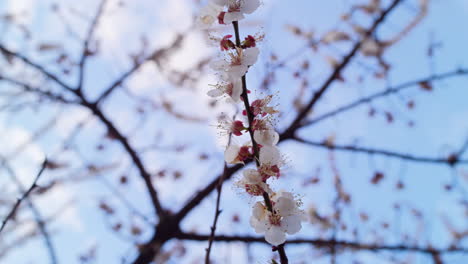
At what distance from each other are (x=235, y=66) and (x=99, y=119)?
267 centimetres

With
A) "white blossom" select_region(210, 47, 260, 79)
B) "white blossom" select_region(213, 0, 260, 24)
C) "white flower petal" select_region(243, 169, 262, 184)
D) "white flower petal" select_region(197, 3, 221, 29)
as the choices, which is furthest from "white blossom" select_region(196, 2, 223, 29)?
"white flower petal" select_region(243, 169, 262, 184)

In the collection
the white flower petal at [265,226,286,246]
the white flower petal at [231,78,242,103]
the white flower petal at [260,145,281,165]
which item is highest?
the white flower petal at [231,78,242,103]

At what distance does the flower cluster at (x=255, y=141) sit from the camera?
4.17ft

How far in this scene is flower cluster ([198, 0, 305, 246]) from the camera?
1272 millimetres

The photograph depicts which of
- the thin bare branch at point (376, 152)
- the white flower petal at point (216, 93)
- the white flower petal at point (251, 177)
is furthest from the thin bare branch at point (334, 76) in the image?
the white flower petal at point (251, 177)

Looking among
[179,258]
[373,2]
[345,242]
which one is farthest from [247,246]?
[373,2]

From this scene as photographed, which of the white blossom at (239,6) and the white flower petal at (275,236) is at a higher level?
the white blossom at (239,6)

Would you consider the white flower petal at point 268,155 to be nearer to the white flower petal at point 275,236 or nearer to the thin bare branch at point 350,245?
the white flower petal at point 275,236

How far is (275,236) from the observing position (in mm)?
1259

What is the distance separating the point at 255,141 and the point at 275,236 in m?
0.35

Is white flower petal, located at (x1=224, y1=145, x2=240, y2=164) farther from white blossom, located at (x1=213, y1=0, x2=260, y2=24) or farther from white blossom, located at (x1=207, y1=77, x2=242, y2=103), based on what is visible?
white blossom, located at (x1=213, y1=0, x2=260, y2=24)

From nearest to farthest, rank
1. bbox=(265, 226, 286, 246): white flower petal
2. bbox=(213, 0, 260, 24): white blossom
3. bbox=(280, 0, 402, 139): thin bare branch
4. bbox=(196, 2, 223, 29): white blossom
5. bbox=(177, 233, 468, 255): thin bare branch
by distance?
bbox=(265, 226, 286, 246): white flower petal, bbox=(213, 0, 260, 24): white blossom, bbox=(196, 2, 223, 29): white blossom, bbox=(177, 233, 468, 255): thin bare branch, bbox=(280, 0, 402, 139): thin bare branch

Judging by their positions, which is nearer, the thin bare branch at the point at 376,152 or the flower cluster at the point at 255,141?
the flower cluster at the point at 255,141

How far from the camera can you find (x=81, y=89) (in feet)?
11.5
